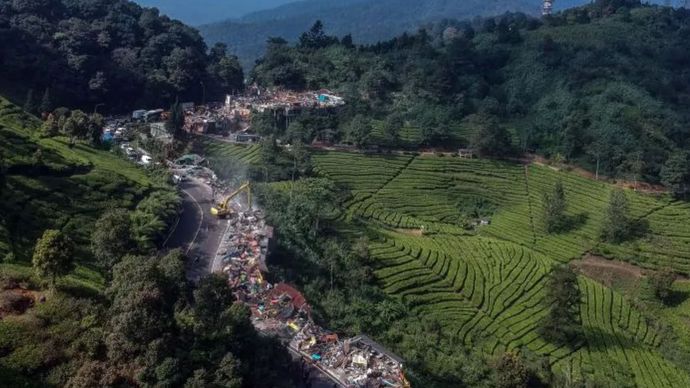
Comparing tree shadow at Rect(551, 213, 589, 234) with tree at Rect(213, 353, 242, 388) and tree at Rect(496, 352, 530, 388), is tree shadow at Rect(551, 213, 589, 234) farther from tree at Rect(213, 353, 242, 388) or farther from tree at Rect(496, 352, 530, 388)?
tree at Rect(213, 353, 242, 388)

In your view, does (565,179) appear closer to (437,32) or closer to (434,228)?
(434,228)

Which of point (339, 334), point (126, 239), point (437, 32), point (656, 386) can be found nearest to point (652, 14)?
point (437, 32)

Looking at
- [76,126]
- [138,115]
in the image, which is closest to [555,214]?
[76,126]

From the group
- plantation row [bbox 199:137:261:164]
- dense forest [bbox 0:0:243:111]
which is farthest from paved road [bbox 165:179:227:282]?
dense forest [bbox 0:0:243:111]

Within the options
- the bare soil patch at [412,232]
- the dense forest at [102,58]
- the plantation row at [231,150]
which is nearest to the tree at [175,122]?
the plantation row at [231,150]

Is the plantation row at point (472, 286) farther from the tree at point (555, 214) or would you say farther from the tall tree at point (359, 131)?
the tall tree at point (359, 131)
